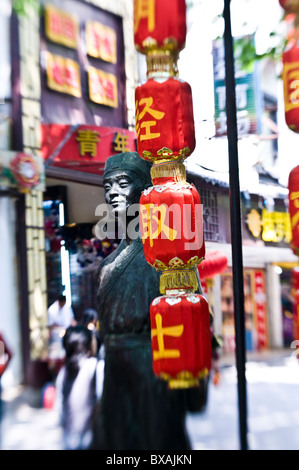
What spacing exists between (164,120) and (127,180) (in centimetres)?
42

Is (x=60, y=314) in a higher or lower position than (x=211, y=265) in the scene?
lower

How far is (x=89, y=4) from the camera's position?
143 inches

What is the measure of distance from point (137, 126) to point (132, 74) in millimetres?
716

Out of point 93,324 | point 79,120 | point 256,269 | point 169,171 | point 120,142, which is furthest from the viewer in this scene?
point 79,120

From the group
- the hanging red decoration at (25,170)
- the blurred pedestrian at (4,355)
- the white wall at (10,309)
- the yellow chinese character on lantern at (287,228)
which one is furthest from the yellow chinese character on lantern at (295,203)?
the blurred pedestrian at (4,355)

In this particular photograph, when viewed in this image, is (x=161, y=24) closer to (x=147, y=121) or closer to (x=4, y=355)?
(x=147, y=121)

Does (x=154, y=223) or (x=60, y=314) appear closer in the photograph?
(x=154, y=223)

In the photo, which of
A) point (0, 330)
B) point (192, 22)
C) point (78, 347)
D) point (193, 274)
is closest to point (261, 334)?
point (193, 274)

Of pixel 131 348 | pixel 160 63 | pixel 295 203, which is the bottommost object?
pixel 131 348

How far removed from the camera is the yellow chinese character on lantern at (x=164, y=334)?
2.82 metres

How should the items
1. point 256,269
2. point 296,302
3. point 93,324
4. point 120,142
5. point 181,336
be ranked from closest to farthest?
point 181,336, point 296,302, point 256,269, point 93,324, point 120,142

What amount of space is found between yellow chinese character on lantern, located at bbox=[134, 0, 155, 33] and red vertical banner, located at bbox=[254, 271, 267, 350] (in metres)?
1.26

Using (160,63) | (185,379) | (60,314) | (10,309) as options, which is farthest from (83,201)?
(185,379)

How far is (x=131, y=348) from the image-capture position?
→ 3148mm
